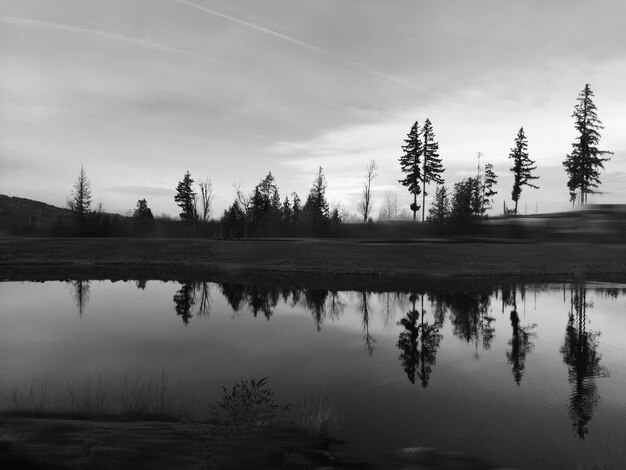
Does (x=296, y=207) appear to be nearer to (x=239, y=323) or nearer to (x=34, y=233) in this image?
(x=34, y=233)

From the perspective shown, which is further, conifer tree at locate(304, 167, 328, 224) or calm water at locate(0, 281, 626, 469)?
conifer tree at locate(304, 167, 328, 224)

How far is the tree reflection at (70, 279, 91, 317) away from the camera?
67.9 ft

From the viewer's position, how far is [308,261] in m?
37.9

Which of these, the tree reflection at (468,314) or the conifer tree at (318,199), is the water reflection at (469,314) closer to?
the tree reflection at (468,314)

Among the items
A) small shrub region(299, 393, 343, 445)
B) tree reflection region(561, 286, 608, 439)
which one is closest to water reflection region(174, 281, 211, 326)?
small shrub region(299, 393, 343, 445)

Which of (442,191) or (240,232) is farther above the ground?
→ (442,191)

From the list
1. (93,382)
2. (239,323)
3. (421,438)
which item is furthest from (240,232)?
(421,438)

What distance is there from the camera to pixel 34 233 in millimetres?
60375

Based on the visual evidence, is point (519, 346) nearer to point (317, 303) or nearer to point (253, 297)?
point (317, 303)

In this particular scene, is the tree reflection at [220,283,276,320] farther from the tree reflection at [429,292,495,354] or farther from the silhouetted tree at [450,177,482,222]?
the silhouetted tree at [450,177,482,222]

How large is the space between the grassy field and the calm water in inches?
322

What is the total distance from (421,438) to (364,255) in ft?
103

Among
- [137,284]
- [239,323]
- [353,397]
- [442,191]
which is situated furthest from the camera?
[442,191]

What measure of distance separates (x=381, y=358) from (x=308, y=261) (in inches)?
988
